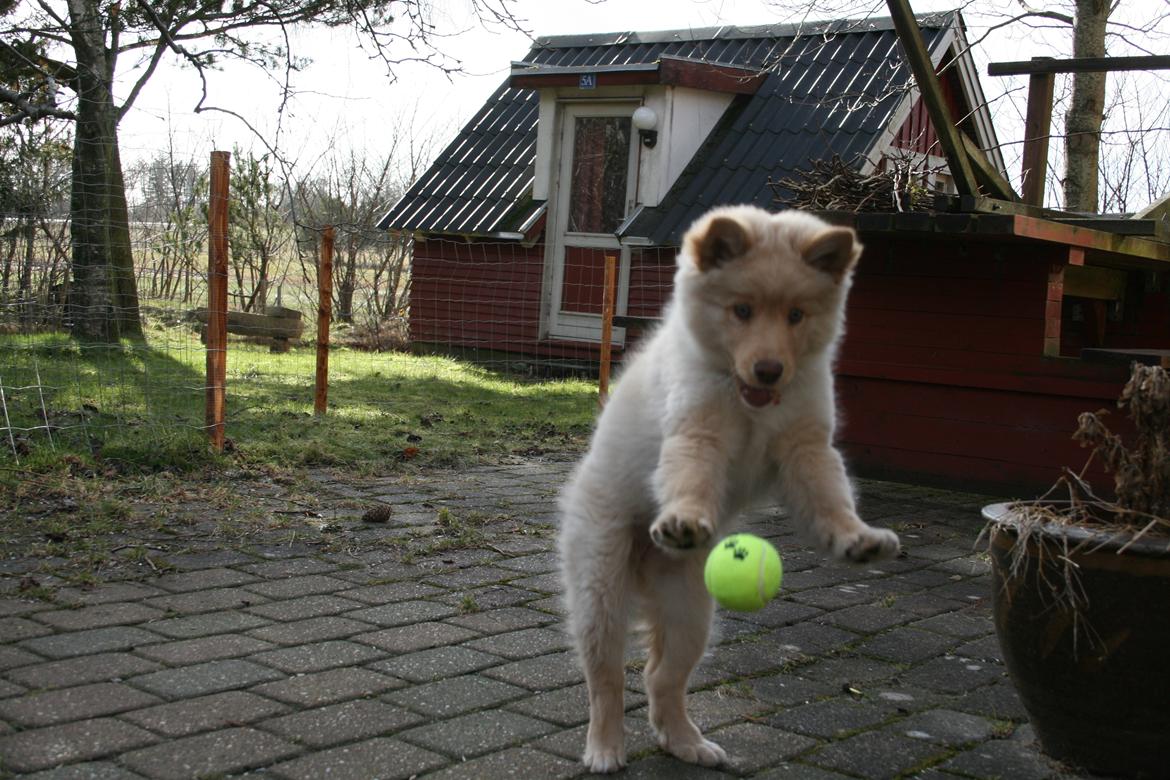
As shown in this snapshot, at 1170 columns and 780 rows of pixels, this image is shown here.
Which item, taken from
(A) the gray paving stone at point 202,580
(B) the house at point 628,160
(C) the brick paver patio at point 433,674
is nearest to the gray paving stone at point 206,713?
(C) the brick paver patio at point 433,674

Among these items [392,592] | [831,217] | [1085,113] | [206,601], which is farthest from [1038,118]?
[206,601]

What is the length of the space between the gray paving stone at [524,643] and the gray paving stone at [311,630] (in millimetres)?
492

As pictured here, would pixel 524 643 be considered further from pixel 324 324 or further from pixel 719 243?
pixel 324 324

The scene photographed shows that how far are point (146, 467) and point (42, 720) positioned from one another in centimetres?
416

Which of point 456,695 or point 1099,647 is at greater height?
point 1099,647

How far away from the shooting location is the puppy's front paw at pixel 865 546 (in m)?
2.88

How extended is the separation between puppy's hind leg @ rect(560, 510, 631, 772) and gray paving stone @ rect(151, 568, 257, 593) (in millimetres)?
2202

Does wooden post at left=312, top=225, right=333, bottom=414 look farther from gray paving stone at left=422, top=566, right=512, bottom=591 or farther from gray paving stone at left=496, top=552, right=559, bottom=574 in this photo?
gray paving stone at left=422, top=566, right=512, bottom=591

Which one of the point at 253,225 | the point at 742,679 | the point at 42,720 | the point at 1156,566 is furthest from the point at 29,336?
the point at 253,225

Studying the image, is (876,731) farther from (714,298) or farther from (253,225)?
→ (253,225)

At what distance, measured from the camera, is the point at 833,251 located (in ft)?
10.8

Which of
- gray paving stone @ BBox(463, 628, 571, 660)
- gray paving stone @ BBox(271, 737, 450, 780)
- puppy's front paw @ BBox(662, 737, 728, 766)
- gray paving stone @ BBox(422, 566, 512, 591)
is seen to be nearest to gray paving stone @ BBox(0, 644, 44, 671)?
gray paving stone @ BBox(271, 737, 450, 780)

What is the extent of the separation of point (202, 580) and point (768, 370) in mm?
3138

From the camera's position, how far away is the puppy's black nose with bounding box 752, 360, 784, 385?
312 cm
